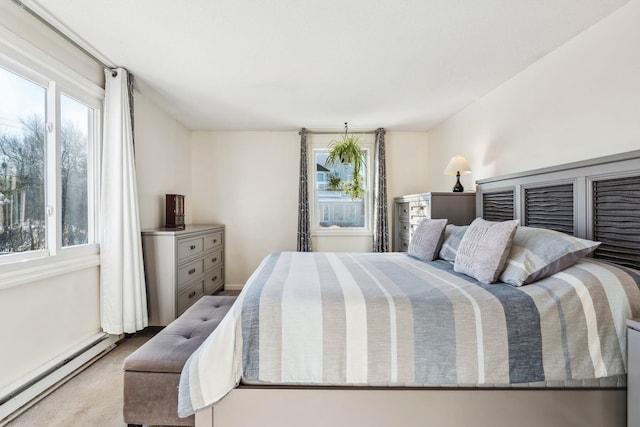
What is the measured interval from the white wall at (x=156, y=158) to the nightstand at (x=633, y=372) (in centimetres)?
369

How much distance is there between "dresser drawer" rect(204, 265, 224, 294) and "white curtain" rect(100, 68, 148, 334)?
105cm

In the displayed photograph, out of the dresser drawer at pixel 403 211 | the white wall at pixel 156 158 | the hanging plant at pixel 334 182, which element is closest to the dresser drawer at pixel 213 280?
the white wall at pixel 156 158

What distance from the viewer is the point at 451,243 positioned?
7.73ft

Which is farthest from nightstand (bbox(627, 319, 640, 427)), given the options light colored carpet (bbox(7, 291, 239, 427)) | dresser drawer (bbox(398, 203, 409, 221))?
dresser drawer (bbox(398, 203, 409, 221))

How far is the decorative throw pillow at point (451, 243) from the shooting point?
2.29m

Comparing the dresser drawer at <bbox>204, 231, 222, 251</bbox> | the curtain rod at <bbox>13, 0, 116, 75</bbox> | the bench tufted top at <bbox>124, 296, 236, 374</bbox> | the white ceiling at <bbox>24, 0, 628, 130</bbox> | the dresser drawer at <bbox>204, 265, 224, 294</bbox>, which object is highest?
the curtain rod at <bbox>13, 0, 116, 75</bbox>

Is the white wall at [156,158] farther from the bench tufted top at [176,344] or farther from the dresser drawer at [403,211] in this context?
the dresser drawer at [403,211]

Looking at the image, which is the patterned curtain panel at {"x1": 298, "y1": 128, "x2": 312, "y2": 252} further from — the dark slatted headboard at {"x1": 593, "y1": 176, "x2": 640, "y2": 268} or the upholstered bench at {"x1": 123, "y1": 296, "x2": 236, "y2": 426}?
the dark slatted headboard at {"x1": 593, "y1": 176, "x2": 640, "y2": 268}

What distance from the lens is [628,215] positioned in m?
1.62

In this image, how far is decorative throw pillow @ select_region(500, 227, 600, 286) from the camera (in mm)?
1517

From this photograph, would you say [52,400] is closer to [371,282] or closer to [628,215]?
[371,282]

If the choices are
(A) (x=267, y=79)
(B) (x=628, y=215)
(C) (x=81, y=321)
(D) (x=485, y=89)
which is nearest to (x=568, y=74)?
(D) (x=485, y=89)

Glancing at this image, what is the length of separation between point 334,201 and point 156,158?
Answer: 97.5 inches

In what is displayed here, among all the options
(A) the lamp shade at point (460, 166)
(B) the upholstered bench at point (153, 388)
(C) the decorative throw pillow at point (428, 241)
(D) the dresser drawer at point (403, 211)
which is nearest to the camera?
(B) the upholstered bench at point (153, 388)
